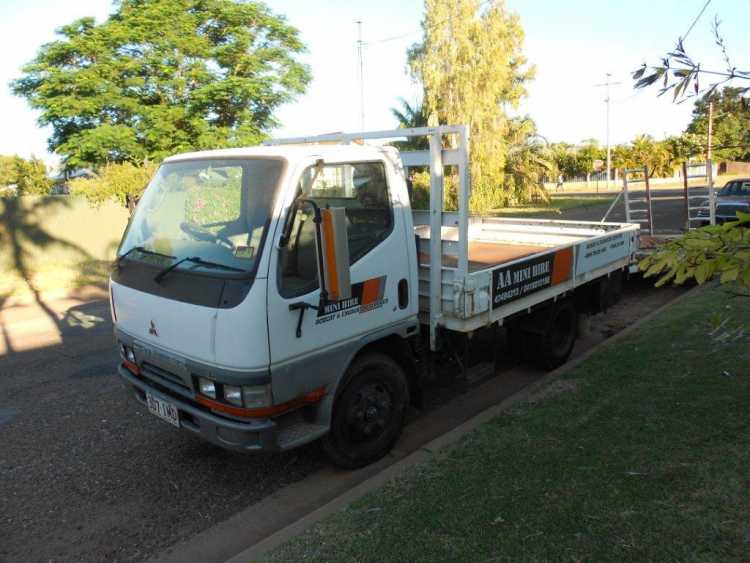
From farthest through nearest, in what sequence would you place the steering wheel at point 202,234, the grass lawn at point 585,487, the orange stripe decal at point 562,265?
1. the orange stripe decal at point 562,265
2. the steering wheel at point 202,234
3. the grass lawn at point 585,487

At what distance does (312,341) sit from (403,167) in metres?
1.63

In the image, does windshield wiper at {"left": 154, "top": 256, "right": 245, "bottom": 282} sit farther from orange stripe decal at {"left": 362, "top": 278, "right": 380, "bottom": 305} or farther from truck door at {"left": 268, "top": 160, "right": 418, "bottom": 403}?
orange stripe decal at {"left": 362, "top": 278, "right": 380, "bottom": 305}

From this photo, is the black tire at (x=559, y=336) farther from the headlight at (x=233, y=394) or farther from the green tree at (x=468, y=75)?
the green tree at (x=468, y=75)

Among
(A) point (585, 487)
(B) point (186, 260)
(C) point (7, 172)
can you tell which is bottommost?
(A) point (585, 487)

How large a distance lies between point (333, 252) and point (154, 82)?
15394mm

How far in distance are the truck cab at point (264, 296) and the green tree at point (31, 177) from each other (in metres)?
30.4

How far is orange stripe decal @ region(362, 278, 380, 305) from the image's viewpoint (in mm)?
3928

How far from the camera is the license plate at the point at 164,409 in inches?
148

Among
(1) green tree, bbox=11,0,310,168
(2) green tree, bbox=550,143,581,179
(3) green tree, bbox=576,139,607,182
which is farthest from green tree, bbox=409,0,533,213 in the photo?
(3) green tree, bbox=576,139,607,182

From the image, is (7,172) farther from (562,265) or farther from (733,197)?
(562,265)

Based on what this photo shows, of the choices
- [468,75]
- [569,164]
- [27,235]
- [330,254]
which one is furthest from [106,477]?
[569,164]

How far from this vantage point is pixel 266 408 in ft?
11.2

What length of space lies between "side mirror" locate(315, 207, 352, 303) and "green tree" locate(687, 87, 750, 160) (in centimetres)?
174

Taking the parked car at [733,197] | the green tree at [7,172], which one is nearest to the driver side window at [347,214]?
the parked car at [733,197]
